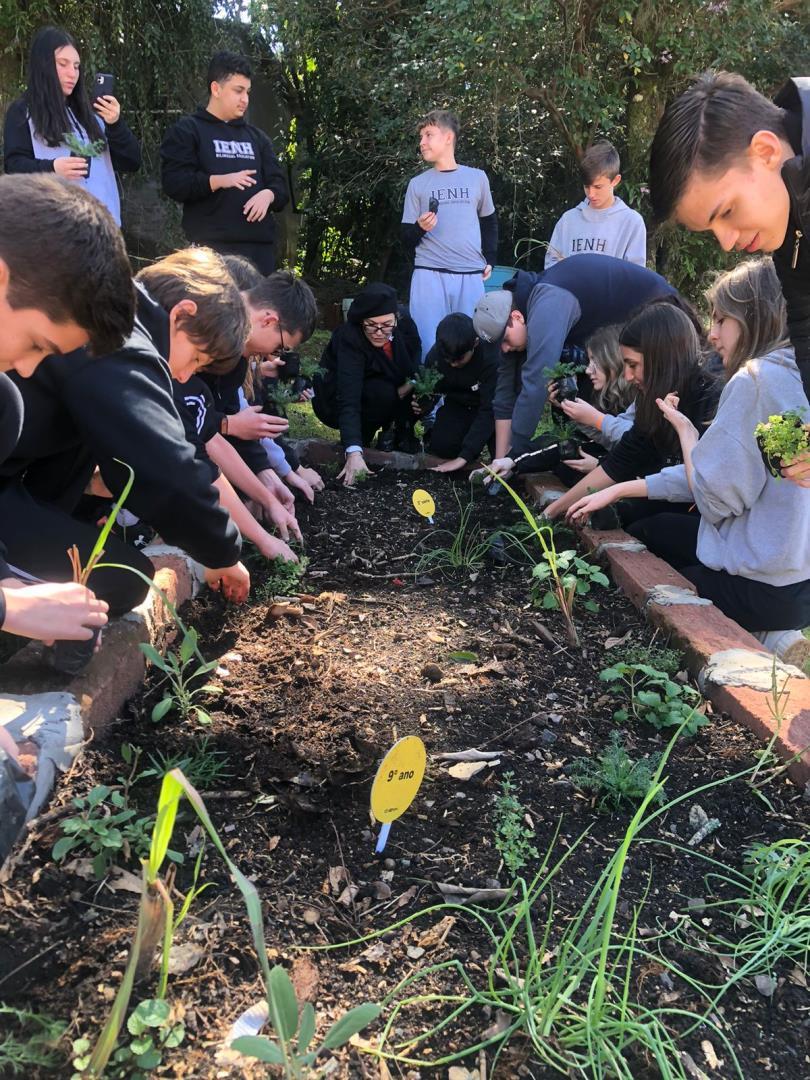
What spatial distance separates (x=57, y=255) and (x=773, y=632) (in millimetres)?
2386

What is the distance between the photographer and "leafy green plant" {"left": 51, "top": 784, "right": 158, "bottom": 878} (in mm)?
1414

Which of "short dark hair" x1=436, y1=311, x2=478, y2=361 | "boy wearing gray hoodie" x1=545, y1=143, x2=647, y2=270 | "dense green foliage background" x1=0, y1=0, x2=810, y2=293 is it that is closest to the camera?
"short dark hair" x1=436, y1=311, x2=478, y2=361

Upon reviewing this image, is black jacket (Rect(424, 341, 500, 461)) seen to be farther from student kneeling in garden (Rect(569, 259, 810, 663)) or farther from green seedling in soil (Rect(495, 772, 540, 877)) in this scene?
green seedling in soil (Rect(495, 772, 540, 877))

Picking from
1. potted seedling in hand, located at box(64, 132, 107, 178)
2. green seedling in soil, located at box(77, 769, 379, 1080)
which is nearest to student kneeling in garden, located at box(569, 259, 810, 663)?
green seedling in soil, located at box(77, 769, 379, 1080)

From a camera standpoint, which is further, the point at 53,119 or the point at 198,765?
the point at 53,119

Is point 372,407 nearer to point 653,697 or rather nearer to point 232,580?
point 232,580

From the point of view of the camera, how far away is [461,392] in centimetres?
463

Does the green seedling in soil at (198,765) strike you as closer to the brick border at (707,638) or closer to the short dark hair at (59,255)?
the short dark hair at (59,255)

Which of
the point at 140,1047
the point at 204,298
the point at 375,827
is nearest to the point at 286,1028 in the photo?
the point at 140,1047

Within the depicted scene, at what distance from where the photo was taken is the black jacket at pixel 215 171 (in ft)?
15.0

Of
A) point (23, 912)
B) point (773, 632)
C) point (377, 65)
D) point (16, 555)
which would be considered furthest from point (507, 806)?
point (377, 65)

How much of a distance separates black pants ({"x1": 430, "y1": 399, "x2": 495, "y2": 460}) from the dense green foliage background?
→ 6.37 feet

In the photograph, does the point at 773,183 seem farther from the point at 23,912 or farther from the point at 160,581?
the point at 23,912

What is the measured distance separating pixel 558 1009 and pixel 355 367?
3.87 m
